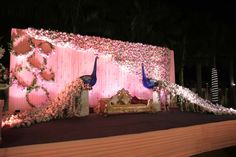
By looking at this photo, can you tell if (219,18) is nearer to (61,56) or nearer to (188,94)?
(188,94)

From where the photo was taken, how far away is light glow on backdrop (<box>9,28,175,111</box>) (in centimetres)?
662

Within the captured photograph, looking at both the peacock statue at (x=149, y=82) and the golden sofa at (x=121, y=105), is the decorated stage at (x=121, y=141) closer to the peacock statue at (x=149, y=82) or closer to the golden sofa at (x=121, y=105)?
the golden sofa at (x=121, y=105)

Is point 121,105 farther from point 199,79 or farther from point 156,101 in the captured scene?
point 199,79

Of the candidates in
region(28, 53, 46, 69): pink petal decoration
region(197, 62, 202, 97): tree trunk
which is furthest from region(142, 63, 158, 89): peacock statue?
region(197, 62, 202, 97): tree trunk

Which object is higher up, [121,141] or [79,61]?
[79,61]

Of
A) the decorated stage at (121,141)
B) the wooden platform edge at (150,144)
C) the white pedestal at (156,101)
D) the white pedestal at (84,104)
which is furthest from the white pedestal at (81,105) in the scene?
the wooden platform edge at (150,144)

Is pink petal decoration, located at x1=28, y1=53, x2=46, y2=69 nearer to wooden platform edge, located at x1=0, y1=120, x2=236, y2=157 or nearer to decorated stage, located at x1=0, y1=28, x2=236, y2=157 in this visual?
decorated stage, located at x1=0, y1=28, x2=236, y2=157

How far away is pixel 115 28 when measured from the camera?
505 inches

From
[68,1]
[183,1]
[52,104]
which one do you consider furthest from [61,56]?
[183,1]

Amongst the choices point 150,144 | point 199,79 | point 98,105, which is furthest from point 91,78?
point 199,79

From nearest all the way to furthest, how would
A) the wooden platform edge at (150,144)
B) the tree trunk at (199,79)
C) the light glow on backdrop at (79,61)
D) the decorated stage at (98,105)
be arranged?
the wooden platform edge at (150,144) < the decorated stage at (98,105) < the light glow on backdrop at (79,61) < the tree trunk at (199,79)

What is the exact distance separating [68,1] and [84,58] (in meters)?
5.22

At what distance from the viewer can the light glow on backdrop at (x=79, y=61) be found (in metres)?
6.62

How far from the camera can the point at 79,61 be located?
7441mm
